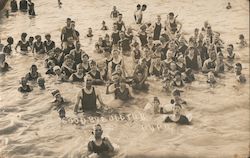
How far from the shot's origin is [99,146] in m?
7.98

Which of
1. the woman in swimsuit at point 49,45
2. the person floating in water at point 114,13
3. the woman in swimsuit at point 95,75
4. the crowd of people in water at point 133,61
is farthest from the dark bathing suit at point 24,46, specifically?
the person floating in water at point 114,13

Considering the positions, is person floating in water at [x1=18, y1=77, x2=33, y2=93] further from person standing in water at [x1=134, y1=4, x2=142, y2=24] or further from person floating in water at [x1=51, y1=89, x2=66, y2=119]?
person standing in water at [x1=134, y1=4, x2=142, y2=24]

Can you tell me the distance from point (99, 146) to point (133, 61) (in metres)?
4.12

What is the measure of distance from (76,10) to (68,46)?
2581 millimetres

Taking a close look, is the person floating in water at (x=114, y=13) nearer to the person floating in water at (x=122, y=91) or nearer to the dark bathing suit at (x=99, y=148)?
the person floating in water at (x=122, y=91)

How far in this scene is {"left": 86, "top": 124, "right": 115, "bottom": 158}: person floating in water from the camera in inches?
314

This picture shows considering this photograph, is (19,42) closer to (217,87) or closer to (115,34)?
(115,34)

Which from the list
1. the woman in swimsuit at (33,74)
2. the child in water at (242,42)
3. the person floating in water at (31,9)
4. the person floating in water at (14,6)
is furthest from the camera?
the person floating in water at (31,9)

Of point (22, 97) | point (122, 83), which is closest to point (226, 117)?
point (122, 83)

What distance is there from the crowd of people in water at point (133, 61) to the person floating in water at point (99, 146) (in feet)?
4.28

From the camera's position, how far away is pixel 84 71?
10.9m

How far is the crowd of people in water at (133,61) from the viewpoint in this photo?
9.65 m

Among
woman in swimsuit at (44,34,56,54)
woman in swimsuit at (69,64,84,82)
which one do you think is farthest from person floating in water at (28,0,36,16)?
woman in swimsuit at (69,64,84,82)

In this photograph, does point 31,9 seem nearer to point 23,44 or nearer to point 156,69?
point 23,44
